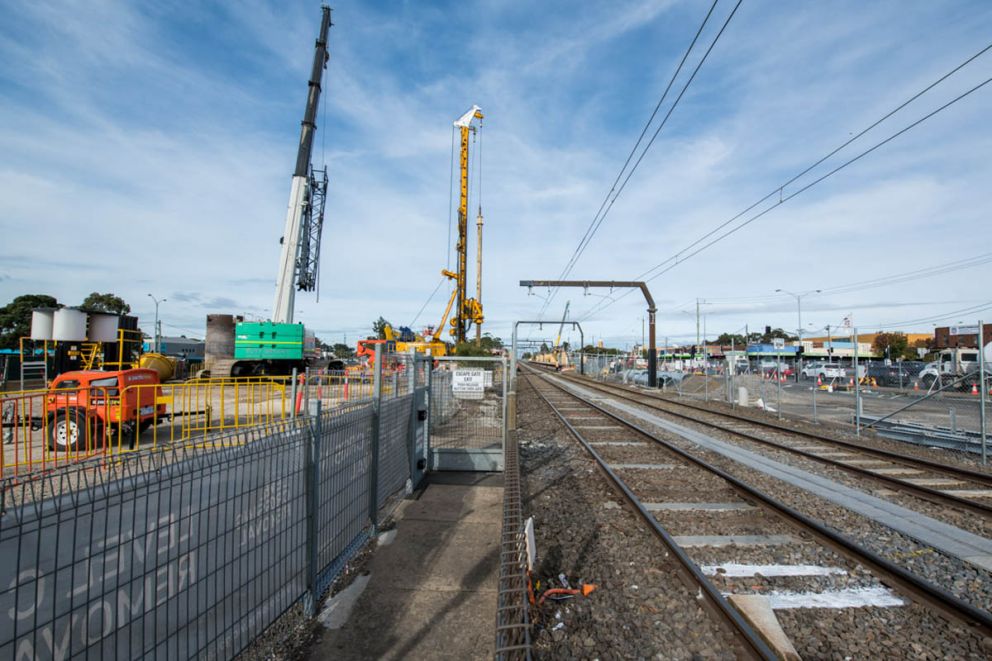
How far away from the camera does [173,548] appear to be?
8.76ft

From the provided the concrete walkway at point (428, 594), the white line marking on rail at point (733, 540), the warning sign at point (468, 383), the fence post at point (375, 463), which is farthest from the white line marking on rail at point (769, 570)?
the warning sign at point (468, 383)

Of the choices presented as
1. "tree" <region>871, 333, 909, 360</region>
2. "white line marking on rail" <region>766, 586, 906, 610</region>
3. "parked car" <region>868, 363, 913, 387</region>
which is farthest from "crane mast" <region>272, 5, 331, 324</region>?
"tree" <region>871, 333, 909, 360</region>

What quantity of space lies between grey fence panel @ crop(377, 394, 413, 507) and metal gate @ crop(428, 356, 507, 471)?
1358 millimetres

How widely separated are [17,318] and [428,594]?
7546 cm

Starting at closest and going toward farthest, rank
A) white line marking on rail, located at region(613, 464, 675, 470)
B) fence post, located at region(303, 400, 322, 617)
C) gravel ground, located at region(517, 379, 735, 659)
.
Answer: gravel ground, located at region(517, 379, 735, 659), fence post, located at region(303, 400, 322, 617), white line marking on rail, located at region(613, 464, 675, 470)

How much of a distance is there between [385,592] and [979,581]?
562 cm

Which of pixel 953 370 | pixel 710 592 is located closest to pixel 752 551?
pixel 710 592

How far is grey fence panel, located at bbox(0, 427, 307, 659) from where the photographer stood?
6.47 feet

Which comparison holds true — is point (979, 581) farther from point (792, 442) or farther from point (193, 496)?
point (792, 442)

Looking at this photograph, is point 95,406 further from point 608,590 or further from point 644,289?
point 644,289

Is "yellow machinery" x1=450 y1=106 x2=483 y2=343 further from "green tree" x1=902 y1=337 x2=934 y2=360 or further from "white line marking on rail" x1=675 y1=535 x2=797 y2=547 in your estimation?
"green tree" x1=902 y1=337 x2=934 y2=360

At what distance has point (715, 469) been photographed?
901cm

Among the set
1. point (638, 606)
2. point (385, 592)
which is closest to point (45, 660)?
point (385, 592)

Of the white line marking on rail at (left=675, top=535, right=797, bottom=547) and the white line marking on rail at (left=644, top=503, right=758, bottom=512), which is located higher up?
the white line marking on rail at (left=675, top=535, right=797, bottom=547)
